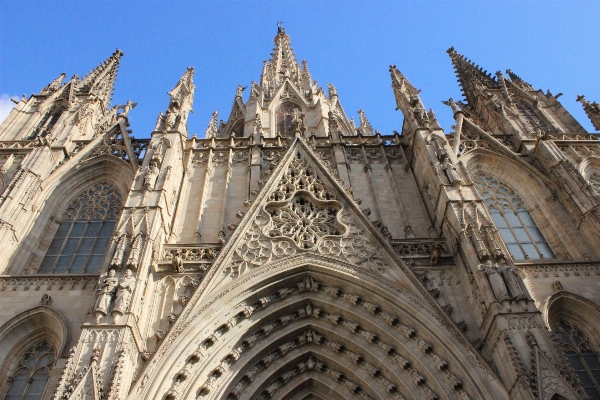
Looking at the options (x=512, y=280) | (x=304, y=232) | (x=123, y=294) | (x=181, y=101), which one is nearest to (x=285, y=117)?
(x=181, y=101)

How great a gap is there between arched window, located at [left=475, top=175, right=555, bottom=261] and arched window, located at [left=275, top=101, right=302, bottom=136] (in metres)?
10.2

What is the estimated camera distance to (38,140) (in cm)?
1802

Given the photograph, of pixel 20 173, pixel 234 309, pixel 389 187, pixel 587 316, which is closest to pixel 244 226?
pixel 234 309

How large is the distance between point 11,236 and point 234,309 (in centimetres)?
708

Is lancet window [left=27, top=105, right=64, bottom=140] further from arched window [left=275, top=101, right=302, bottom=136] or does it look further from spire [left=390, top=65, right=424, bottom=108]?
spire [left=390, top=65, right=424, bottom=108]

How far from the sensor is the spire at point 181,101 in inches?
701

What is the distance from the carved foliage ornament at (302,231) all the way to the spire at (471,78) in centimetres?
1233

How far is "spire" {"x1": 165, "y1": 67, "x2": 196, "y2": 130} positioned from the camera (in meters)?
17.8

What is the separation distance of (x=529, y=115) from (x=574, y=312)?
1160 centimetres

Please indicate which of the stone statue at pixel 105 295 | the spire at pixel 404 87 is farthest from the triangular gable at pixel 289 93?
the stone statue at pixel 105 295

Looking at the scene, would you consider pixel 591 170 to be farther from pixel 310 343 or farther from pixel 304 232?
pixel 310 343

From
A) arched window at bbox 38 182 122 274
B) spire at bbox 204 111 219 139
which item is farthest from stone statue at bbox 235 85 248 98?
arched window at bbox 38 182 122 274

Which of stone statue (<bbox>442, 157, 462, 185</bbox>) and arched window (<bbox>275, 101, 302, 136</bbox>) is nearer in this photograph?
stone statue (<bbox>442, 157, 462, 185</bbox>)

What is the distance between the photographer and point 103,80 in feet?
82.6
